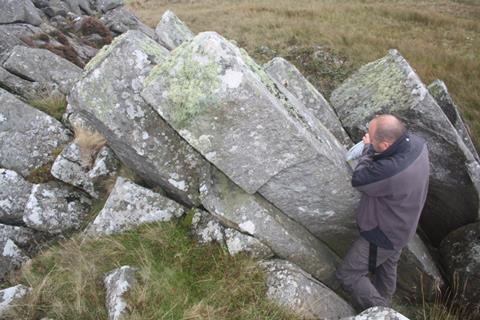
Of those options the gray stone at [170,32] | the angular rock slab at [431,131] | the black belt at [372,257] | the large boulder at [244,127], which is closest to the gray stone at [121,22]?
the gray stone at [170,32]

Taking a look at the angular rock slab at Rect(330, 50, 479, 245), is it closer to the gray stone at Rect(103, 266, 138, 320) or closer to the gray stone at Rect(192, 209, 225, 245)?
the gray stone at Rect(192, 209, 225, 245)

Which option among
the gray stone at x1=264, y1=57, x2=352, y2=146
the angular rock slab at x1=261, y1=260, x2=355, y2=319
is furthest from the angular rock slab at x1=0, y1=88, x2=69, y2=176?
the angular rock slab at x1=261, y1=260, x2=355, y2=319

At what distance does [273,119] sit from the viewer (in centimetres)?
570

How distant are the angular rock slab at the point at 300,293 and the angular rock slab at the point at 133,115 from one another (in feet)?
5.74

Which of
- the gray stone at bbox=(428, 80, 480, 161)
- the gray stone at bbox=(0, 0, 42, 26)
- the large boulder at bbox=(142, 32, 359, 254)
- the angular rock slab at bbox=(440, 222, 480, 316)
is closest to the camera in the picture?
the large boulder at bbox=(142, 32, 359, 254)

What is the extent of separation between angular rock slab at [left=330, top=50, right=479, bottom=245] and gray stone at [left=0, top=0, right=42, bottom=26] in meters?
13.1

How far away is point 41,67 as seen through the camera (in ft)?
35.8

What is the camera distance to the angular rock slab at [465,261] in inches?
276

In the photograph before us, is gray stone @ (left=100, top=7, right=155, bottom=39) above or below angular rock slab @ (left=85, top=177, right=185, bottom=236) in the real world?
below

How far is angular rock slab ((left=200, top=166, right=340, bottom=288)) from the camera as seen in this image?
617cm

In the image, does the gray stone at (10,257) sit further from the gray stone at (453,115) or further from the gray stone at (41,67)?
the gray stone at (453,115)

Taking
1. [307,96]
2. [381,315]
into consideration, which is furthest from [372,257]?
[307,96]

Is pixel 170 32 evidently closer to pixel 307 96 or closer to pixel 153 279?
pixel 307 96

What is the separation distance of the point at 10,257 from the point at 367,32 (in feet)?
63.0
